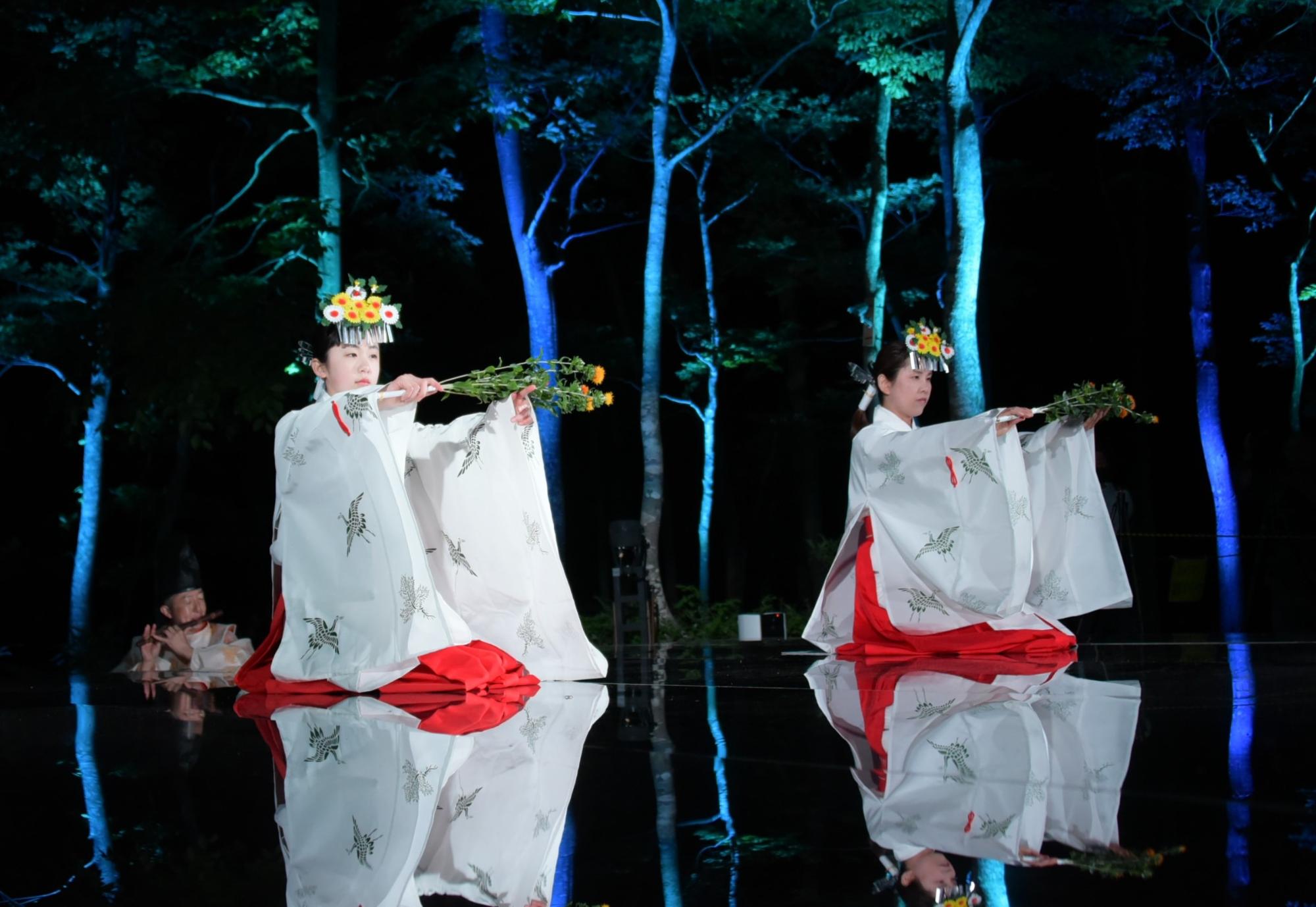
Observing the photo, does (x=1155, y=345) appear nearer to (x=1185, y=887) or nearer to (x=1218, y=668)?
(x=1218, y=668)

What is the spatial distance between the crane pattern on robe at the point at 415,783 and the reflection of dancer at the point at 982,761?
0.90 metres

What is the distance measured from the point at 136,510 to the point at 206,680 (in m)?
11.8

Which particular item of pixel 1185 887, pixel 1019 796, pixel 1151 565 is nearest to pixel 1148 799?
pixel 1019 796

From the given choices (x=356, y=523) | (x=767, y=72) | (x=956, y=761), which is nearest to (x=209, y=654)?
(x=356, y=523)

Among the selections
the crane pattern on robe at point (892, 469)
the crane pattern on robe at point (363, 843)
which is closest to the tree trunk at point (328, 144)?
the crane pattern on robe at point (892, 469)

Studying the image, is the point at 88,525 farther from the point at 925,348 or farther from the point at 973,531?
the point at 973,531

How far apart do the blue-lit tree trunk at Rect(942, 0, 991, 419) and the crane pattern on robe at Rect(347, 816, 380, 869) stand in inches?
285

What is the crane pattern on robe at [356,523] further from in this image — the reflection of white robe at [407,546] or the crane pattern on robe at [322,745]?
the crane pattern on robe at [322,745]

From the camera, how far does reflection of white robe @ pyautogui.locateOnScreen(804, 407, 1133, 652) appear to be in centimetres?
569

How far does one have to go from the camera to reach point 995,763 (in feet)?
9.34

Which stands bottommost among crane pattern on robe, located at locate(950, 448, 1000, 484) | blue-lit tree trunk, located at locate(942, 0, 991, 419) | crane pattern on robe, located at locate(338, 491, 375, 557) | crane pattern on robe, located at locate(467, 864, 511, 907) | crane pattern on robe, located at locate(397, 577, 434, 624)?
crane pattern on robe, located at locate(467, 864, 511, 907)

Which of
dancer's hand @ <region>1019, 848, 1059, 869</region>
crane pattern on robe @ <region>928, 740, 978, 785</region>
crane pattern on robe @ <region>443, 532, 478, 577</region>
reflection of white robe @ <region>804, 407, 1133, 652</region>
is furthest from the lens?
reflection of white robe @ <region>804, 407, 1133, 652</region>

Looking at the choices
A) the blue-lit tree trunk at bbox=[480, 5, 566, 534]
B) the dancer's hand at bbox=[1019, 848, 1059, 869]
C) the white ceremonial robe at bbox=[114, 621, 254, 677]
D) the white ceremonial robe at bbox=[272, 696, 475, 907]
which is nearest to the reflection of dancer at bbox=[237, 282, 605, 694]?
the white ceremonial robe at bbox=[272, 696, 475, 907]

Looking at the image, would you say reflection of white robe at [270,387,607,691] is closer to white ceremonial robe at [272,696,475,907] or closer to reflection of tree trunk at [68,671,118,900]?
white ceremonial robe at [272,696,475,907]
